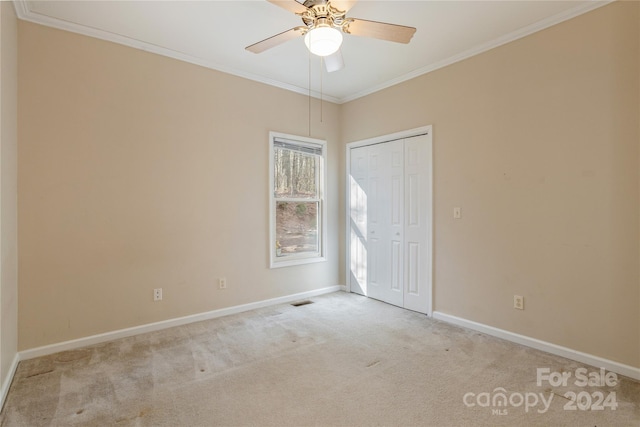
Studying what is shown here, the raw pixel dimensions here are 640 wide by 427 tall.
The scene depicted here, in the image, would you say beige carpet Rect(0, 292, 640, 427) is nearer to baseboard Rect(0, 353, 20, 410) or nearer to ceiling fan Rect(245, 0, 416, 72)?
baseboard Rect(0, 353, 20, 410)

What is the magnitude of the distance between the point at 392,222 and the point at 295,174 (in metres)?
1.43

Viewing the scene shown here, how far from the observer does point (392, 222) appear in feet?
13.6

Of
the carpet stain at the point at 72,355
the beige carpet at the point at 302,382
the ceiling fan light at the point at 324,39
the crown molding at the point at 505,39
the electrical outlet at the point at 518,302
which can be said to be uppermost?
the crown molding at the point at 505,39

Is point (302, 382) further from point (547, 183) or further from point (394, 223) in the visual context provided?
point (547, 183)

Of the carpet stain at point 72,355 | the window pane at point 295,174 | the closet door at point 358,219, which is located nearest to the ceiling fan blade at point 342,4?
the window pane at point 295,174

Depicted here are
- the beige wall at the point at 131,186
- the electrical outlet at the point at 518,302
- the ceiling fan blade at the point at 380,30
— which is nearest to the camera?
the ceiling fan blade at the point at 380,30

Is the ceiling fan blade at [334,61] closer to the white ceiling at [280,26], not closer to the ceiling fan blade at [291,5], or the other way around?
the white ceiling at [280,26]

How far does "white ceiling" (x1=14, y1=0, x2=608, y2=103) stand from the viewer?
8.45 ft

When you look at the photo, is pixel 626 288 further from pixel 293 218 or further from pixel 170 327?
pixel 170 327

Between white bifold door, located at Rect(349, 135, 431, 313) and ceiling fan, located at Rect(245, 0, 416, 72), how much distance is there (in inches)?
67.7

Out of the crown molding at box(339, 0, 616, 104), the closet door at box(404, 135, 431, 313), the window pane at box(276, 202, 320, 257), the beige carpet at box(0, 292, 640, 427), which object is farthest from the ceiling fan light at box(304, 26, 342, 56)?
the window pane at box(276, 202, 320, 257)

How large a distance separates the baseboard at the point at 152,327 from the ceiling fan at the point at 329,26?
9.45 feet

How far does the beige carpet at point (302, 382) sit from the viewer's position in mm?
1962

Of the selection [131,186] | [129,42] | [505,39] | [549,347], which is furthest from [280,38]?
[549,347]
